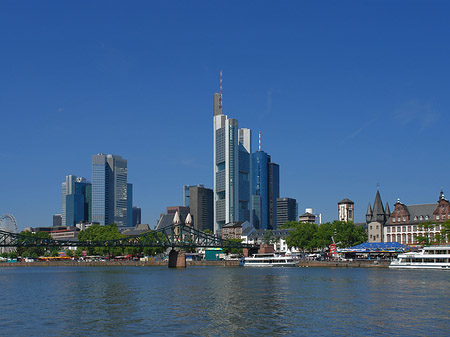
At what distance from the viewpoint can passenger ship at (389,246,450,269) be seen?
418 ft

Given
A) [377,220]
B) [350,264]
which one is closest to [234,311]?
[350,264]

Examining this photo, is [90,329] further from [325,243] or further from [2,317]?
[325,243]

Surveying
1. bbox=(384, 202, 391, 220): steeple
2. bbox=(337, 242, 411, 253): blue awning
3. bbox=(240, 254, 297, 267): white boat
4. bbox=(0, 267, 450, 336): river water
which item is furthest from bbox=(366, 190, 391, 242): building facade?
bbox=(0, 267, 450, 336): river water

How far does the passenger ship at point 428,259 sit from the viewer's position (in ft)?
418

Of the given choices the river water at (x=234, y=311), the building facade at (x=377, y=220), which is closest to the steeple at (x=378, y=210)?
the building facade at (x=377, y=220)

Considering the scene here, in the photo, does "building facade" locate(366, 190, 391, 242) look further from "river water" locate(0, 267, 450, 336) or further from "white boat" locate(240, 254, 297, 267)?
"river water" locate(0, 267, 450, 336)

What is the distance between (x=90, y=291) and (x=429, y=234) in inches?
4750

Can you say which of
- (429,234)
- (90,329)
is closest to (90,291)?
(90,329)

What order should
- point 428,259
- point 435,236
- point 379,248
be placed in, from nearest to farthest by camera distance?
point 428,259 < point 435,236 < point 379,248

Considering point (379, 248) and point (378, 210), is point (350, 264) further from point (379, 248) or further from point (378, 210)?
point (378, 210)

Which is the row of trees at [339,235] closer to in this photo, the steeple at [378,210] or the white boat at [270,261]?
the steeple at [378,210]

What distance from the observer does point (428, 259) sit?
130750mm

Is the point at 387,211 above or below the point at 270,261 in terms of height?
above

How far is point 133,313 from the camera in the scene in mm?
55375
